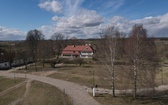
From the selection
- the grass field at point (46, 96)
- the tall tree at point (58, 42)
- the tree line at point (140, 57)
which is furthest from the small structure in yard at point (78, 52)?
the tree line at point (140, 57)

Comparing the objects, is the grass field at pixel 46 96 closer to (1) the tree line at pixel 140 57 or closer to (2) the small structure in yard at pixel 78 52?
(1) the tree line at pixel 140 57

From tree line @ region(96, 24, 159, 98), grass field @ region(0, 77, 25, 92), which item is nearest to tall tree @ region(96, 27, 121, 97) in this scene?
tree line @ region(96, 24, 159, 98)

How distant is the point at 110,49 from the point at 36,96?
11.1 m

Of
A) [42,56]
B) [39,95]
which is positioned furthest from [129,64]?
[42,56]

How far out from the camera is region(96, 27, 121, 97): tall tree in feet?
80.1

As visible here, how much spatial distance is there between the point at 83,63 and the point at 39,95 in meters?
36.3

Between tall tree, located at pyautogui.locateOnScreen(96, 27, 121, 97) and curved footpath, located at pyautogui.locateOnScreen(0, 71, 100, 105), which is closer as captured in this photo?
curved footpath, located at pyautogui.locateOnScreen(0, 71, 100, 105)

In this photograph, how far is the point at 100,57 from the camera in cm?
2623

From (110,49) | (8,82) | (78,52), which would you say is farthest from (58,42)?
(110,49)

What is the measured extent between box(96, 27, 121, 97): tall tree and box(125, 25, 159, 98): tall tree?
2259 millimetres

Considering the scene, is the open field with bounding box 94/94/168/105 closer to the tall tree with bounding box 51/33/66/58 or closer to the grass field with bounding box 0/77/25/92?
the grass field with bounding box 0/77/25/92

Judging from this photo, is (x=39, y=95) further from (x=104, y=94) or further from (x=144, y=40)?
(x=144, y=40)

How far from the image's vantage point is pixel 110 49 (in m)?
24.5

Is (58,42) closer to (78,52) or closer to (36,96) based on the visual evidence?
(78,52)
